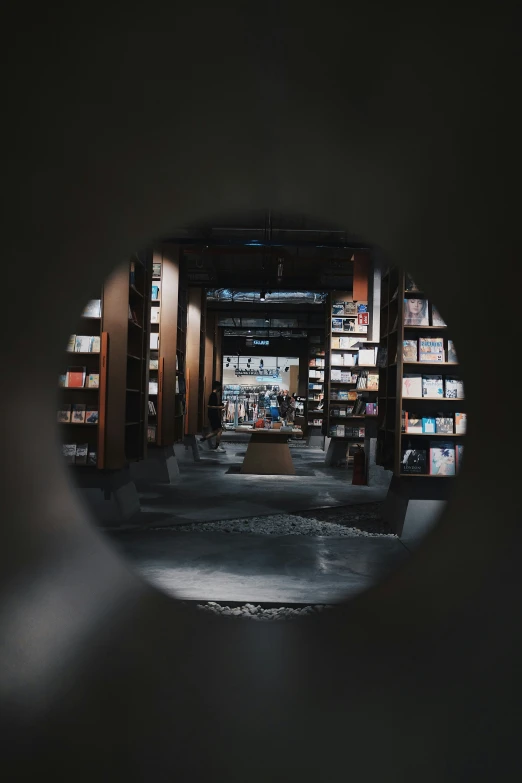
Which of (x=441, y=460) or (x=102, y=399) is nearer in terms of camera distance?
(x=441, y=460)

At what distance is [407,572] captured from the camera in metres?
2.53

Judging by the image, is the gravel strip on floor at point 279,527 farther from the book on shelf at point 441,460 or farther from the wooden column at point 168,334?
the wooden column at point 168,334

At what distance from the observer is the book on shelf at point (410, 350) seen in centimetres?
564

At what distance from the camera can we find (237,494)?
321 inches

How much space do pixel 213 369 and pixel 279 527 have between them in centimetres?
1212

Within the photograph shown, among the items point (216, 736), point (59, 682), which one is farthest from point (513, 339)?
point (59, 682)

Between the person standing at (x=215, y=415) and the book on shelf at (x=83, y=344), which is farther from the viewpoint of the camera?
the person standing at (x=215, y=415)

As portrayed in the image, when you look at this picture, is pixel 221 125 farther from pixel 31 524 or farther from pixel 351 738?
pixel 351 738

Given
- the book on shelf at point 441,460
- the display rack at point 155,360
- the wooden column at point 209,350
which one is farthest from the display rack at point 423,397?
the wooden column at point 209,350

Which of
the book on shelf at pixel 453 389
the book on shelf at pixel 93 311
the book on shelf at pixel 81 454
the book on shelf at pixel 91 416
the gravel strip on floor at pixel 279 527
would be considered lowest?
the gravel strip on floor at pixel 279 527

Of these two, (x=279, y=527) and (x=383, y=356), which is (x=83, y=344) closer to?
(x=279, y=527)

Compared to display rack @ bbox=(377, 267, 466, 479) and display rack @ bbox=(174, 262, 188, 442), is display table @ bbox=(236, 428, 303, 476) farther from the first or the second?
display rack @ bbox=(377, 267, 466, 479)

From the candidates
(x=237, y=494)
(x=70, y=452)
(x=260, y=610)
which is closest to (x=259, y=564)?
(x=260, y=610)

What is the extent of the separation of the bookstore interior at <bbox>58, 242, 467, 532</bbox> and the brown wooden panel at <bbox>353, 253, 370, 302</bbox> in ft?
0.05
